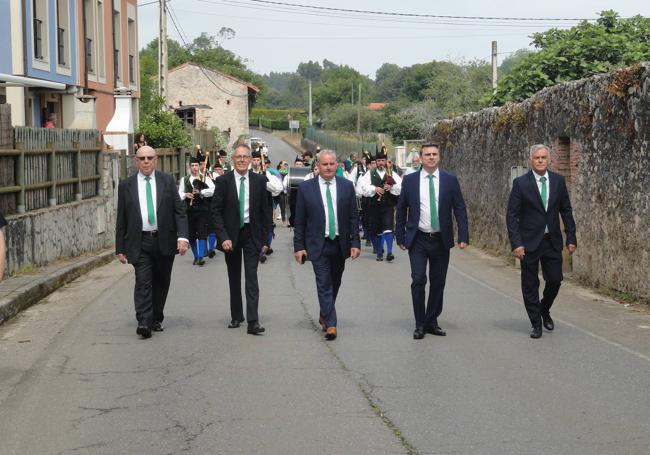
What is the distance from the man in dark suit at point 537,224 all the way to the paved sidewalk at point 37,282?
5.33m

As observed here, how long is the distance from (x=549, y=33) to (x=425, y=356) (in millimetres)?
18163

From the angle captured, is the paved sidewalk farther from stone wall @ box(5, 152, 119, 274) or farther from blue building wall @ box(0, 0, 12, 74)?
blue building wall @ box(0, 0, 12, 74)

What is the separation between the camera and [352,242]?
30.6 ft

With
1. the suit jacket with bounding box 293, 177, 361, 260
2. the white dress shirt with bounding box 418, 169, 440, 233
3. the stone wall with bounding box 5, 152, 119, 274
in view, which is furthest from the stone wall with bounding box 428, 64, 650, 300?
the stone wall with bounding box 5, 152, 119, 274

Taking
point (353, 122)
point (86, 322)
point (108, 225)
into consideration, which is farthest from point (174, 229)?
point (353, 122)

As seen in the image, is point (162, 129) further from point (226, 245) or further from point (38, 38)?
point (226, 245)

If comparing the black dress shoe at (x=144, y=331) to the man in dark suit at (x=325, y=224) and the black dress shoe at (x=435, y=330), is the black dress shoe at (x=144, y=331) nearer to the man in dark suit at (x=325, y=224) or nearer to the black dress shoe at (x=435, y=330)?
the man in dark suit at (x=325, y=224)

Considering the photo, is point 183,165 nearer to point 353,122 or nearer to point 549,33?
point 549,33

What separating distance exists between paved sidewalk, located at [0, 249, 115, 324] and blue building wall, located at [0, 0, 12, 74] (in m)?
7.57

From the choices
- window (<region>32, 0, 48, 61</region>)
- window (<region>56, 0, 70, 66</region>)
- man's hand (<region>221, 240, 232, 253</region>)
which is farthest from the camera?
window (<region>56, 0, 70, 66</region>)

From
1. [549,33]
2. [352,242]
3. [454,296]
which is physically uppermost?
[549,33]

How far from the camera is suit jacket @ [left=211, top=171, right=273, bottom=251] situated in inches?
381

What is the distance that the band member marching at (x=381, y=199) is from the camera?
56.1 feet

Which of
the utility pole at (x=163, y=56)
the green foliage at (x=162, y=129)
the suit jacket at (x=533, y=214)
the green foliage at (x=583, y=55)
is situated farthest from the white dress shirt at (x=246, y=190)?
the utility pole at (x=163, y=56)
